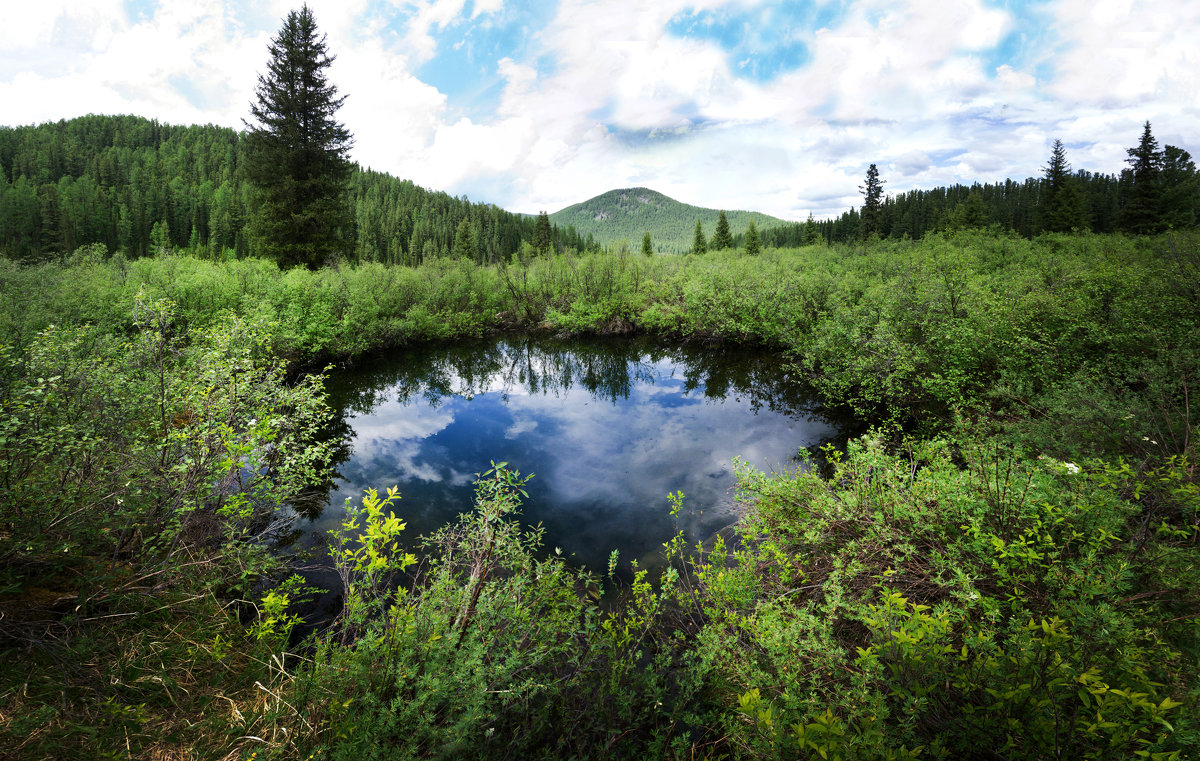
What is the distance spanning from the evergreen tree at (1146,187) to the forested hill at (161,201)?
69946 millimetres

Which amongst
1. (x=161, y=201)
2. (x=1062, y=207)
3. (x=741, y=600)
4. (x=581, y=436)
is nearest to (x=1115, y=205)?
(x=1062, y=207)

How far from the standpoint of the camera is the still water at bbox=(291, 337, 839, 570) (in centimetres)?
916

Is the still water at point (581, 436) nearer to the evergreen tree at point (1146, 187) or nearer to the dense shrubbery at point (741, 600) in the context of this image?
the dense shrubbery at point (741, 600)

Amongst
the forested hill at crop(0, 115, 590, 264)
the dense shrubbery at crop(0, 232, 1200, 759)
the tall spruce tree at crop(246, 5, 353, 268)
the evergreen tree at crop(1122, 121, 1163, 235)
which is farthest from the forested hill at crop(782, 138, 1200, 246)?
the forested hill at crop(0, 115, 590, 264)

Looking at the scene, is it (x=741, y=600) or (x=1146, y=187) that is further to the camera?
(x=1146, y=187)

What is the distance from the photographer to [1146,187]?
126 feet

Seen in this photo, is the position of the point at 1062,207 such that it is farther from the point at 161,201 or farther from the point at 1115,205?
the point at 161,201

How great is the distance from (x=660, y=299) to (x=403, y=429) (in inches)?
762

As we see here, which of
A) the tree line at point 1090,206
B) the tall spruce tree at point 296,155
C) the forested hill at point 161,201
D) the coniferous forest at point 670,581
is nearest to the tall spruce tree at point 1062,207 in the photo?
the tree line at point 1090,206

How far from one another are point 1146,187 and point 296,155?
218ft

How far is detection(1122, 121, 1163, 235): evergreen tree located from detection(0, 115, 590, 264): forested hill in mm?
69946

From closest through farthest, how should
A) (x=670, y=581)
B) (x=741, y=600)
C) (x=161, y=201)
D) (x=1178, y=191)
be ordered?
(x=741, y=600) → (x=670, y=581) → (x=1178, y=191) → (x=161, y=201)

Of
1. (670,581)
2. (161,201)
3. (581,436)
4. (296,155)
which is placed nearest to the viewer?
(670,581)

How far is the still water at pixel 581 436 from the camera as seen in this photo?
916cm
